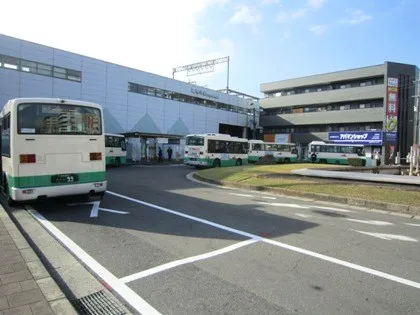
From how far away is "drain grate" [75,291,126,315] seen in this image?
12.0 feet

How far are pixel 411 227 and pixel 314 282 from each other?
4.78m

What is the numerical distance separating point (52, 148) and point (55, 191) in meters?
1.08

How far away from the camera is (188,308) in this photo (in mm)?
3695

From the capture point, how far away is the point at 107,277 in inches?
179

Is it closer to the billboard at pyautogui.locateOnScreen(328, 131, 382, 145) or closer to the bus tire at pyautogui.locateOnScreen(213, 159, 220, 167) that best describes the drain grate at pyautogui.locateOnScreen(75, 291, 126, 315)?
the bus tire at pyautogui.locateOnScreen(213, 159, 220, 167)

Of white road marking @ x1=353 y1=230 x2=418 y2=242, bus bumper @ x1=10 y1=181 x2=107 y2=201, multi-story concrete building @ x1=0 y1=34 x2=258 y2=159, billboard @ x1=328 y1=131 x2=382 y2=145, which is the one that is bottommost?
white road marking @ x1=353 y1=230 x2=418 y2=242

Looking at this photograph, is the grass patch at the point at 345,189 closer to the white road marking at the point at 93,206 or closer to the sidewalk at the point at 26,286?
the white road marking at the point at 93,206

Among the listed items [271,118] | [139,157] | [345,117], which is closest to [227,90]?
[271,118]

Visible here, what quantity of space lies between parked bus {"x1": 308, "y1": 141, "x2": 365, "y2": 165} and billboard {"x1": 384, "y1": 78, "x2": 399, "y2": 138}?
12078mm

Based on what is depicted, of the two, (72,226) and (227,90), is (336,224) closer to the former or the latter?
(72,226)

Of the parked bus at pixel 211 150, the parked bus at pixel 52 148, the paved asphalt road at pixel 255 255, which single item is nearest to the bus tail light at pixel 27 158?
the parked bus at pixel 52 148

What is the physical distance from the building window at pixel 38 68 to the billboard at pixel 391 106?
4413 centimetres

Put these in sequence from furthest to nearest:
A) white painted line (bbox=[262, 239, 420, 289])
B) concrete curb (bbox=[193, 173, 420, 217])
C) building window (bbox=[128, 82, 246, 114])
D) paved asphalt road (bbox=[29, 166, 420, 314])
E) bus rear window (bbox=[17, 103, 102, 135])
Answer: building window (bbox=[128, 82, 246, 114]) → concrete curb (bbox=[193, 173, 420, 217]) → bus rear window (bbox=[17, 103, 102, 135]) → white painted line (bbox=[262, 239, 420, 289]) → paved asphalt road (bbox=[29, 166, 420, 314])

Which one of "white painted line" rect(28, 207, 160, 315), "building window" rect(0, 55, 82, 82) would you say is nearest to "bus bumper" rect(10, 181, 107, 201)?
"white painted line" rect(28, 207, 160, 315)
